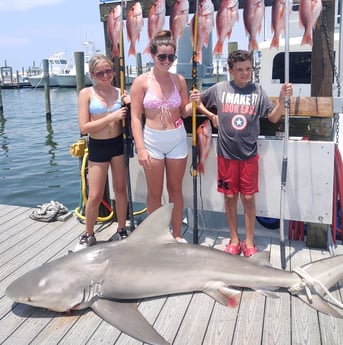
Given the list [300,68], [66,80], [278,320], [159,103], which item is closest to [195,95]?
[159,103]

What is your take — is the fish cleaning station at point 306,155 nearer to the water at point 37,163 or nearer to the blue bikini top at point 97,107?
the blue bikini top at point 97,107

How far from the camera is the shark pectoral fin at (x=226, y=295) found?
308 centimetres

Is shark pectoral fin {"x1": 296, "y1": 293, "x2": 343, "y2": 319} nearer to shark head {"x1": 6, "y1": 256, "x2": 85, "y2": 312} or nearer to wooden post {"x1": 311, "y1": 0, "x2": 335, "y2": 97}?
shark head {"x1": 6, "y1": 256, "x2": 85, "y2": 312}

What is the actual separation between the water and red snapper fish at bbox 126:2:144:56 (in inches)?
237

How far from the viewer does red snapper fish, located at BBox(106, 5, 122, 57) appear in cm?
418

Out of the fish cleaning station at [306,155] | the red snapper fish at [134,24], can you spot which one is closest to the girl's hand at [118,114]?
the red snapper fish at [134,24]

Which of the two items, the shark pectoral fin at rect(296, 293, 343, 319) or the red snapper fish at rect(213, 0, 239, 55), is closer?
the shark pectoral fin at rect(296, 293, 343, 319)

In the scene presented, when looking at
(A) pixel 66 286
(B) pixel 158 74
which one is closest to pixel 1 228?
(A) pixel 66 286

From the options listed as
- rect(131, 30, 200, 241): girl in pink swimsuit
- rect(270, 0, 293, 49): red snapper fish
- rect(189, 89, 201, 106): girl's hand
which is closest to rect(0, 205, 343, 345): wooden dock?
rect(131, 30, 200, 241): girl in pink swimsuit

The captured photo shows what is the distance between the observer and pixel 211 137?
4.21 meters

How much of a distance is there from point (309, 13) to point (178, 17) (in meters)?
1.21

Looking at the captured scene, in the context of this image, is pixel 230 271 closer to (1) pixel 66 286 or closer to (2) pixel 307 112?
(1) pixel 66 286

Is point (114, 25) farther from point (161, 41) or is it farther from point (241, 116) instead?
point (241, 116)

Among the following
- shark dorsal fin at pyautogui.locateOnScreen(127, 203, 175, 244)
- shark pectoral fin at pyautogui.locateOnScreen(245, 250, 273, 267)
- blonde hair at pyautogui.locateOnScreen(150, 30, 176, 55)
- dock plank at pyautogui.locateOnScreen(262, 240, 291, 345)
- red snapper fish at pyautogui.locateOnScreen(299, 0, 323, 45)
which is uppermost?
red snapper fish at pyautogui.locateOnScreen(299, 0, 323, 45)
